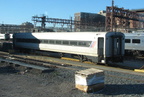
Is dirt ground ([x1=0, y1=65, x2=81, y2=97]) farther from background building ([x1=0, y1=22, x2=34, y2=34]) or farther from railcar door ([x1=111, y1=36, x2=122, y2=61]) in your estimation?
background building ([x1=0, y1=22, x2=34, y2=34])

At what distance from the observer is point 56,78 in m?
11.3

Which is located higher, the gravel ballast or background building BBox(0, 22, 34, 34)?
background building BBox(0, 22, 34, 34)

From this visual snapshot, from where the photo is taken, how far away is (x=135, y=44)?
25.8 metres

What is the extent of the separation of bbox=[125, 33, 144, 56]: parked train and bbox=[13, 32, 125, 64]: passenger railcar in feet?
23.8

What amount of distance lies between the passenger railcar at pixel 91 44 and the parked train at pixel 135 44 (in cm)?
726

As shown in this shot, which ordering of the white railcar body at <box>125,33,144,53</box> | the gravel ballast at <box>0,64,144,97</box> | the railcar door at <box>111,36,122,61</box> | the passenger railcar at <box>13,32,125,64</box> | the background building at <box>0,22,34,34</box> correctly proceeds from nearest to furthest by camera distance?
the gravel ballast at <box>0,64,144,97</box> → the passenger railcar at <box>13,32,125,64</box> → the railcar door at <box>111,36,122,61</box> → the white railcar body at <box>125,33,144,53</box> → the background building at <box>0,22,34,34</box>

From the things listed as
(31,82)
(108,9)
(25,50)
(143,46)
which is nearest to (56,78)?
(31,82)

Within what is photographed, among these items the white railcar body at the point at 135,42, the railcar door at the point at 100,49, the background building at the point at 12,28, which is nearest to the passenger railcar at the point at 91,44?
the railcar door at the point at 100,49

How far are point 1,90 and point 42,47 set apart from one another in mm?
17154

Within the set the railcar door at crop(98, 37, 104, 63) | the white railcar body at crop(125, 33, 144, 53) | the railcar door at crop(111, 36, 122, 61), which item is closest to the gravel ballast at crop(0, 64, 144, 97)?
the railcar door at crop(98, 37, 104, 63)

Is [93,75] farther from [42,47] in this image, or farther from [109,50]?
[42,47]

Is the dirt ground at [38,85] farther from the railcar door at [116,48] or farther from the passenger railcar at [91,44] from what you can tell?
the railcar door at [116,48]

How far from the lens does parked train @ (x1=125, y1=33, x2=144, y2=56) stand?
82.0 ft

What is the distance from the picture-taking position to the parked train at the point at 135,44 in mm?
25005
